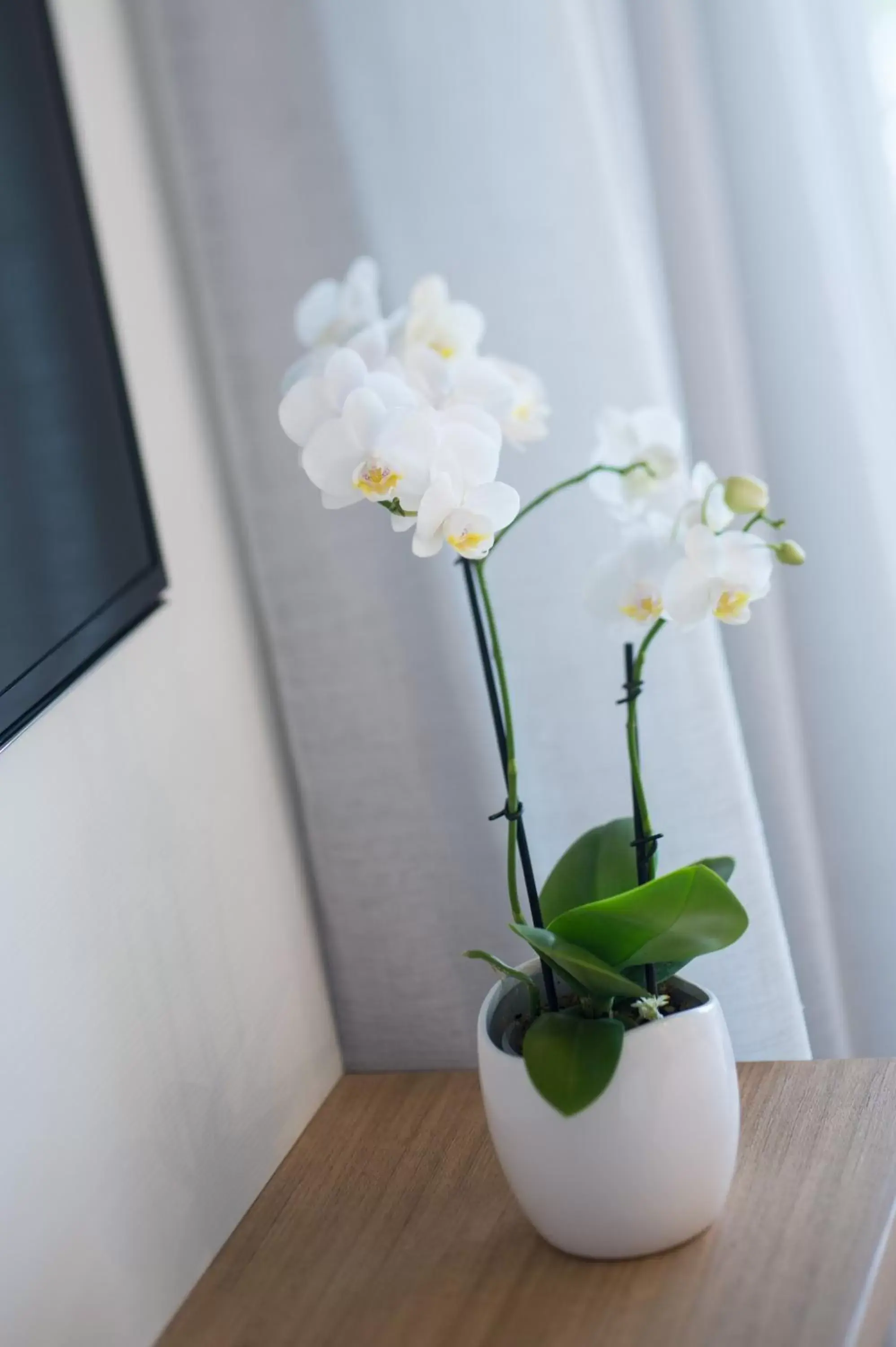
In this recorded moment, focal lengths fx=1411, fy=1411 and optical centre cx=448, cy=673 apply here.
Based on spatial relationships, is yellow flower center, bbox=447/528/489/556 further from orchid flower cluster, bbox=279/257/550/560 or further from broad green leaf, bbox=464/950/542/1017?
broad green leaf, bbox=464/950/542/1017

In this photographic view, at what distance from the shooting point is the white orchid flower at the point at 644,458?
963 millimetres

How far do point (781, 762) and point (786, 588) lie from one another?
0.16 metres

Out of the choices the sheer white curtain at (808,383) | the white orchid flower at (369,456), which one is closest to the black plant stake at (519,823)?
the white orchid flower at (369,456)

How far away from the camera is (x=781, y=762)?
127 centimetres

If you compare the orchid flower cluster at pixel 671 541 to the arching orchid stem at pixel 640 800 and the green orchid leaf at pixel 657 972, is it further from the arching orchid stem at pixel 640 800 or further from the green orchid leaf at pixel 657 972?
the green orchid leaf at pixel 657 972

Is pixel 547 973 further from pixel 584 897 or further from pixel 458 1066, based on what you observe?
A: pixel 458 1066

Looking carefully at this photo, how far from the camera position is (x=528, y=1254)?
3.09 feet

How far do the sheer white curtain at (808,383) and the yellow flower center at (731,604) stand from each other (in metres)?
0.36

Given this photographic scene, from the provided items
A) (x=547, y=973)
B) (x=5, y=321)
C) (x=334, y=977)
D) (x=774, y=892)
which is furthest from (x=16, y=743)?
(x=774, y=892)

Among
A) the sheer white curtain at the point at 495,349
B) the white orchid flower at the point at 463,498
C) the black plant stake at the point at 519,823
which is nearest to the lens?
the white orchid flower at the point at 463,498

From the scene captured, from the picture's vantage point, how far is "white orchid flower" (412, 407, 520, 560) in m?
0.84

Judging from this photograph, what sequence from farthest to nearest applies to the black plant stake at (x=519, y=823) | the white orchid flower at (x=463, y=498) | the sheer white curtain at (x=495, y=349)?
1. the sheer white curtain at (x=495, y=349)
2. the black plant stake at (x=519, y=823)
3. the white orchid flower at (x=463, y=498)

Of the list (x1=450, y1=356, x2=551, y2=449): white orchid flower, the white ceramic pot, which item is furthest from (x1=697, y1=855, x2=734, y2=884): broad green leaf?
(x1=450, y1=356, x2=551, y2=449): white orchid flower

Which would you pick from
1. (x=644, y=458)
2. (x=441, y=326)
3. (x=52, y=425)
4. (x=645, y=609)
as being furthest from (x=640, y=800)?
(x=52, y=425)
